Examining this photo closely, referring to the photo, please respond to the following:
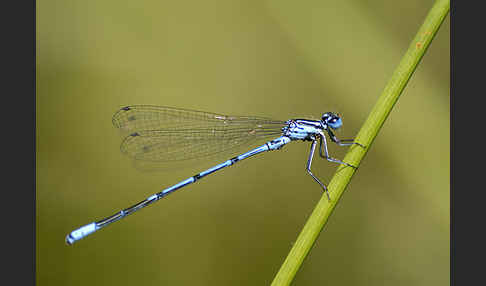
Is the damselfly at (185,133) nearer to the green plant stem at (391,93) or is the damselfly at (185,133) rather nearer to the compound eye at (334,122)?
the compound eye at (334,122)

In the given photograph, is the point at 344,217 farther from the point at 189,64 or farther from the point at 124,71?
the point at 124,71

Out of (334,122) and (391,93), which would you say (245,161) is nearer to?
(334,122)

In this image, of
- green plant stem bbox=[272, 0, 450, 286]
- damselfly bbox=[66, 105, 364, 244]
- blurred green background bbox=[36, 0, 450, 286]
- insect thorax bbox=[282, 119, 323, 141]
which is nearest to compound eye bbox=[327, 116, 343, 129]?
insect thorax bbox=[282, 119, 323, 141]

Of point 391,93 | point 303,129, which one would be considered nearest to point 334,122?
point 303,129

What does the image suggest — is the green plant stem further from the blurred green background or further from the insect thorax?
the blurred green background

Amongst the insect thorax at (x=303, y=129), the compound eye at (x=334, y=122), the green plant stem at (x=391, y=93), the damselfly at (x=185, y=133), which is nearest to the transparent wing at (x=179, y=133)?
the damselfly at (x=185, y=133)
